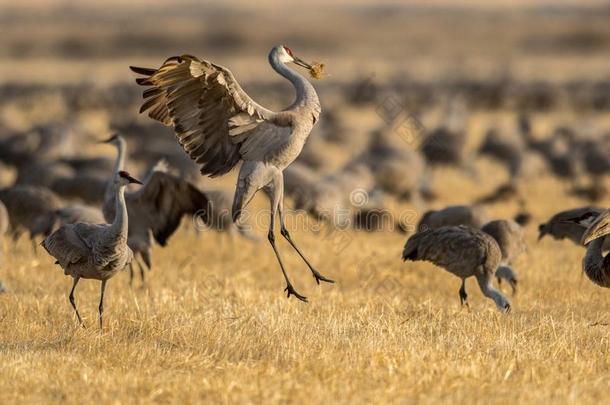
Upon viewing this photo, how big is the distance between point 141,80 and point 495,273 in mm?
3562

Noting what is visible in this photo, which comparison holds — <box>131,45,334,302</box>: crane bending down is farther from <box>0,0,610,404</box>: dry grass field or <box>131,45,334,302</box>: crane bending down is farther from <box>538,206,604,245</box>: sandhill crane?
<box>538,206,604,245</box>: sandhill crane

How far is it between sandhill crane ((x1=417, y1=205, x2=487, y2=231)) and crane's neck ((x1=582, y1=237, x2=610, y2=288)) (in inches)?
99.0

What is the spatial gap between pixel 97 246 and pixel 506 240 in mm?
3795

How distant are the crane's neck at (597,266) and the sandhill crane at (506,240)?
1201 mm

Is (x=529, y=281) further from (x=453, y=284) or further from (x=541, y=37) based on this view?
(x=541, y=37)

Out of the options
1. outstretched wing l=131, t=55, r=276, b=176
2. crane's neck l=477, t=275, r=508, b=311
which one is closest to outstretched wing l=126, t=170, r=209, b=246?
outstretched wing l=131, t=55, r=276, b=176

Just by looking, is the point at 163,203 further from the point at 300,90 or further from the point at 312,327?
the point at 312,327

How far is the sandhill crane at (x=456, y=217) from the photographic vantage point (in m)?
10.8

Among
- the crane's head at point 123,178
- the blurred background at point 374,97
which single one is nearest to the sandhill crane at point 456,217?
the blurred background at point 374,97

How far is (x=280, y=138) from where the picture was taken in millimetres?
8102

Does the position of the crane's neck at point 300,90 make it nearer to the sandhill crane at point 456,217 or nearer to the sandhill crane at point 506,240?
the sandhill crane at point 506,240

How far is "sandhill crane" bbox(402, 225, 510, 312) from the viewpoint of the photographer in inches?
348

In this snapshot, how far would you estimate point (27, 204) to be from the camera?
1139cm

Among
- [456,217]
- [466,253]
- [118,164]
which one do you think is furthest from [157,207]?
[456,217]
